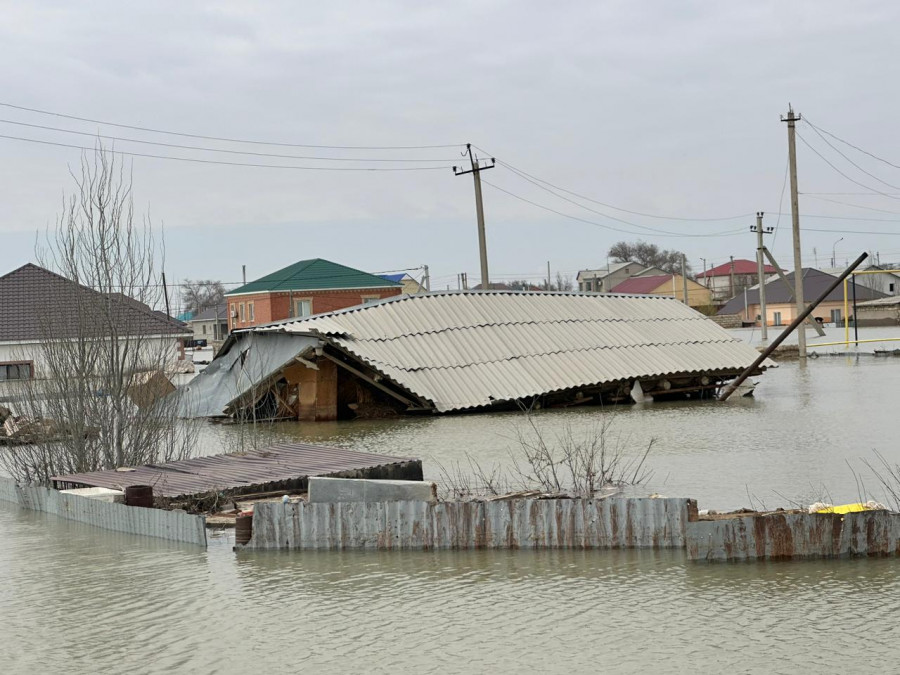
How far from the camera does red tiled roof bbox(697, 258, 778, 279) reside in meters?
116

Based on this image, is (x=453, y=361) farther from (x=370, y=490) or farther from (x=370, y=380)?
(x=370, y=490)

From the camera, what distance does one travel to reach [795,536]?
9.42 metres

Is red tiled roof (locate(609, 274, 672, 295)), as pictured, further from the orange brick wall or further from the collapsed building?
the collapsed building

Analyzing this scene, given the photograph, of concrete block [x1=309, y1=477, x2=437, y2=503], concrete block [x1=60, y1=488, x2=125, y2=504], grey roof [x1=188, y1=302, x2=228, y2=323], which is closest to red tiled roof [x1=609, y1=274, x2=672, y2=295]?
grey roof [x1=188, y1=302, x2=228, y2=323]

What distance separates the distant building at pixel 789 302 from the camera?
8169 centimetres

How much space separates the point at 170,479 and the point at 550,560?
580cm

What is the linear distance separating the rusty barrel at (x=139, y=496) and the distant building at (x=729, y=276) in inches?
4038

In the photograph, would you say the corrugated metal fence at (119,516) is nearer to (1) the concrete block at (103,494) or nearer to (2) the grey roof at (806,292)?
(1) the concrete block at (103,494)

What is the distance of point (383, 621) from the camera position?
8.46m

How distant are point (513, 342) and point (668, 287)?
72.8 metres

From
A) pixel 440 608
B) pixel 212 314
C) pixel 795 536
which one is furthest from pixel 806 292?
pixel 440 608

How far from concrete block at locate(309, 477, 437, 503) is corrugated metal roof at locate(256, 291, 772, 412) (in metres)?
12.1

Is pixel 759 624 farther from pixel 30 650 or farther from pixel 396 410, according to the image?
pixel 396 410

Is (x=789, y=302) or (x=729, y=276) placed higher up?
(x=729, y=276)
